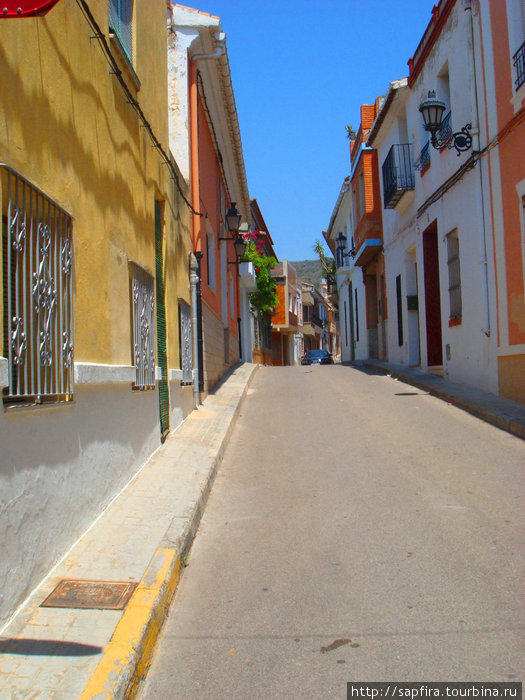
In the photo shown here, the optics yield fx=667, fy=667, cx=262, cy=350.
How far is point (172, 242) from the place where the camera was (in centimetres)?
973

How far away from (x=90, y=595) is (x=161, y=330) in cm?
508

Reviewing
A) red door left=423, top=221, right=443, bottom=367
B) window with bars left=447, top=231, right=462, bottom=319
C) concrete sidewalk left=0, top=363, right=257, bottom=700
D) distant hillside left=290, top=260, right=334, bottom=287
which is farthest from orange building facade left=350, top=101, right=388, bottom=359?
distant hillside left=290, top=260, right=334, bottom=287

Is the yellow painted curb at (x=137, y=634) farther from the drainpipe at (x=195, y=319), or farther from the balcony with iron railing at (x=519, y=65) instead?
the balcony with iron railing at (x=519, y=65)

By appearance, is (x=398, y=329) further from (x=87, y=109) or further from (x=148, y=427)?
(x=87, y=109)

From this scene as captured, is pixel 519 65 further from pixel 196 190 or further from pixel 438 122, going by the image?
pixel 196 190

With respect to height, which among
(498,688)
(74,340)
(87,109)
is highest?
(87,109)

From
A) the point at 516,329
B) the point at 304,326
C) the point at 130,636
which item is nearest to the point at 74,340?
the point at 130,636

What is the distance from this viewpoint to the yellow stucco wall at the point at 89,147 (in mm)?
4098

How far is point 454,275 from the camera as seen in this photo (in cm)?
1427

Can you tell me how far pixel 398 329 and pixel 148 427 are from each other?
13.9 metres

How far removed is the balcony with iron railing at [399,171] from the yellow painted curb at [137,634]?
47.4 feet

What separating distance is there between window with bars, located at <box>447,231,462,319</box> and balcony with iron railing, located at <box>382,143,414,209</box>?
10.9ft

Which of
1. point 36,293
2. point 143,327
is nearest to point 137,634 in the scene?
point 36,293

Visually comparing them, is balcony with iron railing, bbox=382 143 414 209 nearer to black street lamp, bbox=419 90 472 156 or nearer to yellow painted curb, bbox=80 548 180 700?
black street lamp, bbox=419 90 472 156
